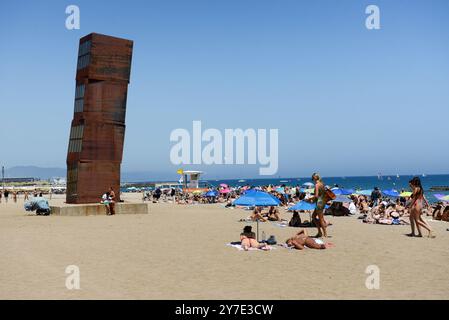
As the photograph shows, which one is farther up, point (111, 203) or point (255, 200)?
point (255, 200)

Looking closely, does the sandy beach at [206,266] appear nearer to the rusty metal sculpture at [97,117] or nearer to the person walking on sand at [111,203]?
the person walking on sand at [111,203]

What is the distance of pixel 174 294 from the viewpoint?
7094 millimetres

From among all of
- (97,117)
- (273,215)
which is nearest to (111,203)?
(97,117)

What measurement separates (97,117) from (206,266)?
48.4 ft

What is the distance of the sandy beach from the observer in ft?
23.7

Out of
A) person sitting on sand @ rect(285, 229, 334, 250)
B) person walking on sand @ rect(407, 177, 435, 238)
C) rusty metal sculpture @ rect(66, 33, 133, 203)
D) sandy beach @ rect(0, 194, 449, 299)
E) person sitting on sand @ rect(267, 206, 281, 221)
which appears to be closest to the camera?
sandy beach @ rect(0, 194, 449, 299)

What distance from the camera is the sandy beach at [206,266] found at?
722 cm

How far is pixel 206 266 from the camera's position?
9398mm

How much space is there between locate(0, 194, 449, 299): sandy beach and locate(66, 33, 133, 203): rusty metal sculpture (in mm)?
6922

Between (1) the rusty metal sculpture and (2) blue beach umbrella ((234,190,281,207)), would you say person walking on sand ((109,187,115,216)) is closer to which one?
(1) the rusty metal sculpture

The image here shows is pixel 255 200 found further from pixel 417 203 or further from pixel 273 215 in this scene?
pixel 273 215

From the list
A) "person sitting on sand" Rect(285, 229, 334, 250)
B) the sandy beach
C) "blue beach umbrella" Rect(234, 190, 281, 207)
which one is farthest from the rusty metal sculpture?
"person sitting on sand" Rect(285, 229, 334, 250)

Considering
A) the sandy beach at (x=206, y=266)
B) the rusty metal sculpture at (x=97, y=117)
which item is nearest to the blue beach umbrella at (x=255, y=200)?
the sandy beach at (x=206, y=266)
